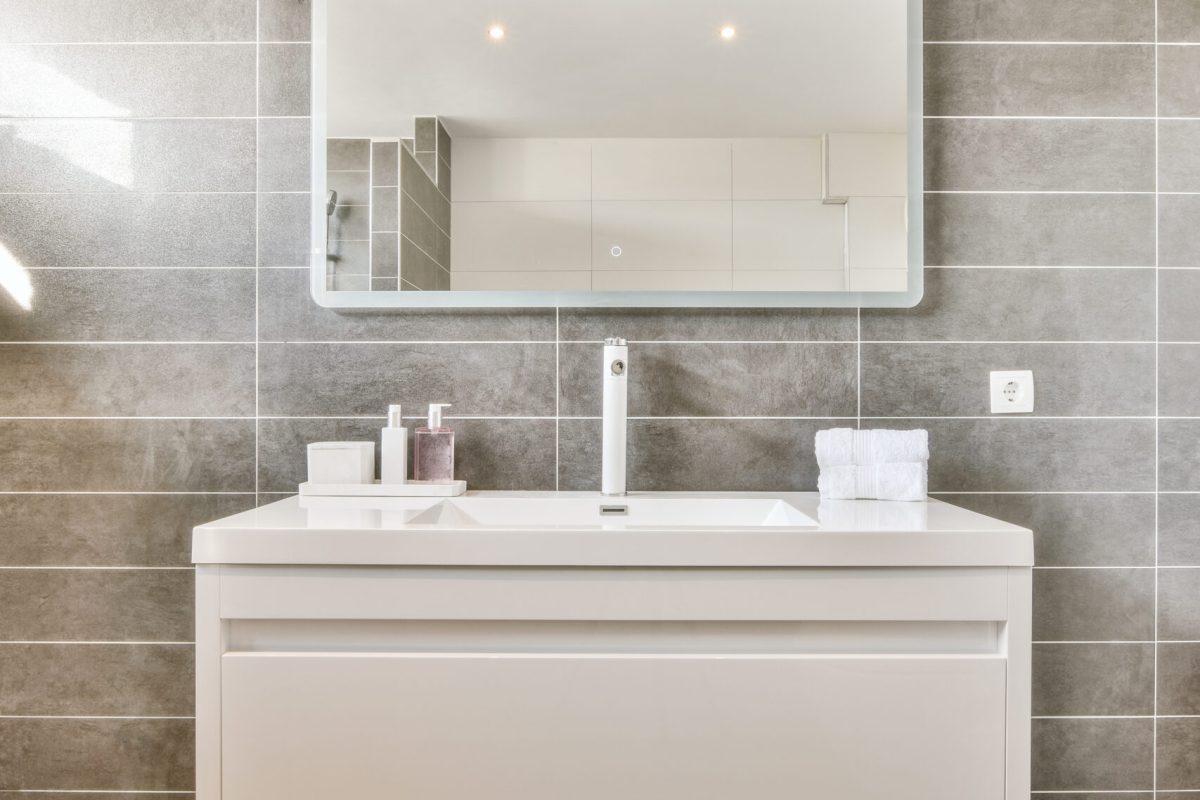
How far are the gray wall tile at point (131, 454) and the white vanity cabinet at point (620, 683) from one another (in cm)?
51

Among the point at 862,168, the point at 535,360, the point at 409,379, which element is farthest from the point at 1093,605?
the point at 409,379

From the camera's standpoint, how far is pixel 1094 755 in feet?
4.53

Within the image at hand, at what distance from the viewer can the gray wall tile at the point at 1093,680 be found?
4.55 feet

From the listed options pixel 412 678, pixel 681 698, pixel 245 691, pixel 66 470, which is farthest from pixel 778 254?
pixel 66 470

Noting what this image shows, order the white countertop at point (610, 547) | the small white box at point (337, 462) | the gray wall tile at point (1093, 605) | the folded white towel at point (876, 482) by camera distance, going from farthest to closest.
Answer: the gray wall tile at point (1093, 605)
the small white box at point (337, 462)
the folded white towel at point (876, 482)
the white countertop at point (610, 547)

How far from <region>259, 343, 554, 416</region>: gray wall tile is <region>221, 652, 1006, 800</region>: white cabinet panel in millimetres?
569

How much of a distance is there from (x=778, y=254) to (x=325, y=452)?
0.90 m

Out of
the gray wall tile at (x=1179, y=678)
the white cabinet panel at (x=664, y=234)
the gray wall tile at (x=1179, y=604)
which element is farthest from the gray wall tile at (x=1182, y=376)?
the white cabinet panel at (x=664, y=234)

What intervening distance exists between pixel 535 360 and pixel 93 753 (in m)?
1.12

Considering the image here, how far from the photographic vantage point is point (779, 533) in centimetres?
94

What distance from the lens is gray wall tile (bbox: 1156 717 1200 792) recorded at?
4.54 feet

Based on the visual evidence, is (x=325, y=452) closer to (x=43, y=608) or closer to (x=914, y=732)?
(x=43, y=608)

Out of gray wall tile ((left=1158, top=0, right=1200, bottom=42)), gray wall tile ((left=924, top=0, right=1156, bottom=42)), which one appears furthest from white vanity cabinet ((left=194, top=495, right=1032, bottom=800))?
gray wall tile ((left=1158, top=0, right=1200, bottom=42))

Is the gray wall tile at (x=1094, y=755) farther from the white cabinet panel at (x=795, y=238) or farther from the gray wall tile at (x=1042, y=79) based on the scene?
the gray wall tile at (x=1042, y=79)
